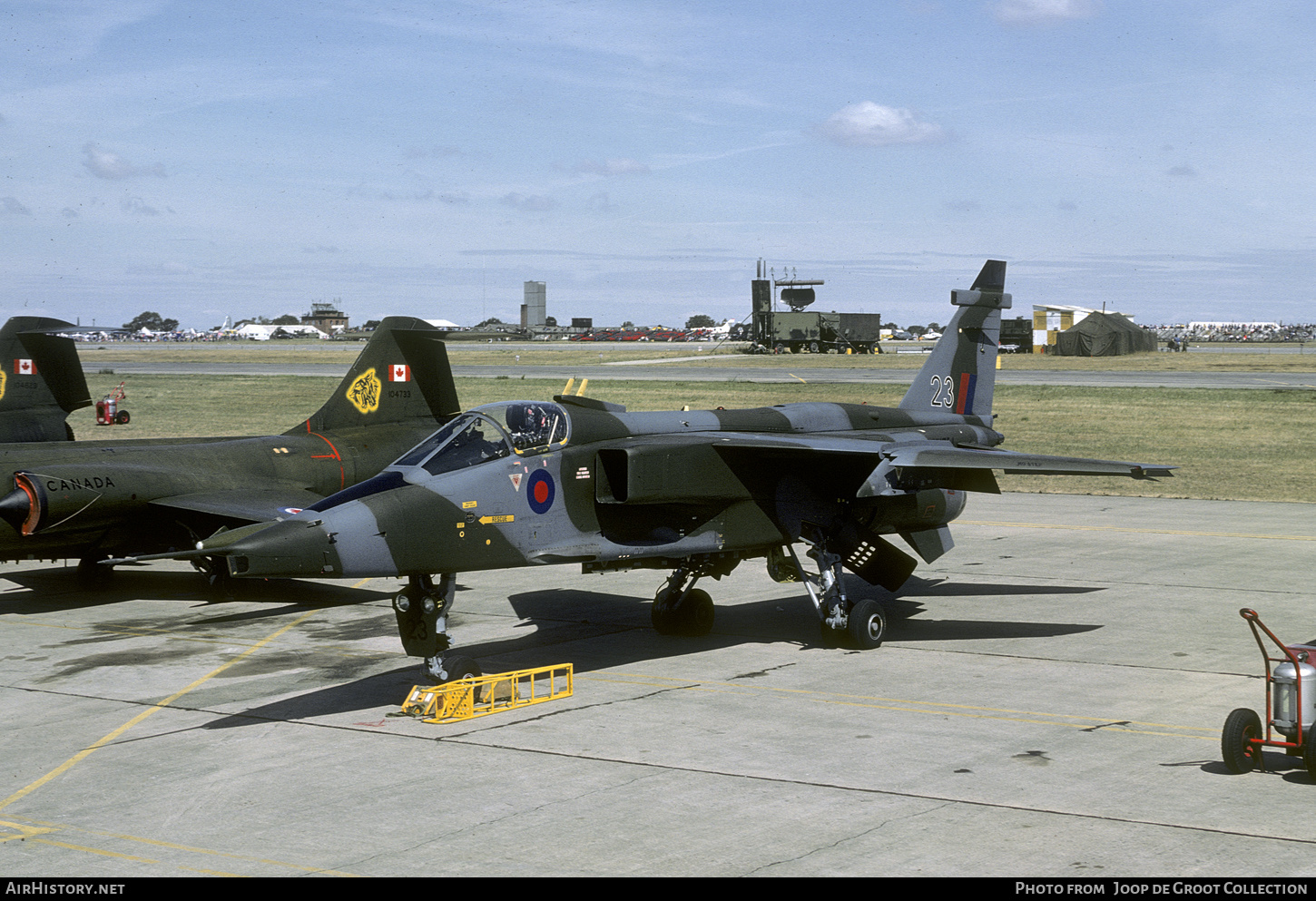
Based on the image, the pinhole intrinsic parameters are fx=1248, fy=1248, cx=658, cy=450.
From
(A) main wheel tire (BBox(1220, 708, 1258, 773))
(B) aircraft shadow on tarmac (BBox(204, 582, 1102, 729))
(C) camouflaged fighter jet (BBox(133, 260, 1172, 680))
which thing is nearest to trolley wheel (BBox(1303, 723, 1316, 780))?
(A) main wheel tire (BBox(1220, 708, 1258, 773))

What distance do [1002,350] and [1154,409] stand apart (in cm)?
5671

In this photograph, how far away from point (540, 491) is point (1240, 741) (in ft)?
24.8

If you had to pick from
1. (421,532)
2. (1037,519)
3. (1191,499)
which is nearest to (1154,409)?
(1191,499)

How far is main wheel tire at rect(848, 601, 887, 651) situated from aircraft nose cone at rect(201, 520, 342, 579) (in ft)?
22.3

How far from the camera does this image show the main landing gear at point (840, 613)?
52.6 feet

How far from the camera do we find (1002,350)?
106 meters

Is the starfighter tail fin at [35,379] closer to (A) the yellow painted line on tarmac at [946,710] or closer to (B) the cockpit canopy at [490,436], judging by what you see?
(B) the cockpit canopy at [490,436]

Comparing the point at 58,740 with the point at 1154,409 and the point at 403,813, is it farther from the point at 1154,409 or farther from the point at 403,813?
the point at 1154,409

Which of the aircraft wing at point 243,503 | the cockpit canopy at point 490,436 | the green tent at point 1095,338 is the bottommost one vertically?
the aircraft wing at point 243,503

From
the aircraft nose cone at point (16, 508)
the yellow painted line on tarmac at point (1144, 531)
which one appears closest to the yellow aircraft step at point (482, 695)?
the aircraft nose cone at point (16, 508)

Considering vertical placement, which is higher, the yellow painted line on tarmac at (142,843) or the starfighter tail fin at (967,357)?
the starfighter tail fin at (967,357)

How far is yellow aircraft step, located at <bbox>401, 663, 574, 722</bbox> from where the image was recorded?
1298cm

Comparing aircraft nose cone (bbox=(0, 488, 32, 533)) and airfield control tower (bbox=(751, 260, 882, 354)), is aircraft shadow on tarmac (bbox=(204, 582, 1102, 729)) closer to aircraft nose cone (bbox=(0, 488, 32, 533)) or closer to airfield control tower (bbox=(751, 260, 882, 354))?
aircraft nose cone (bbox=(0, 488, 32, 533))

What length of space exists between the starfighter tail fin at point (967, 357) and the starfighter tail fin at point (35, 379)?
14.6 meters
